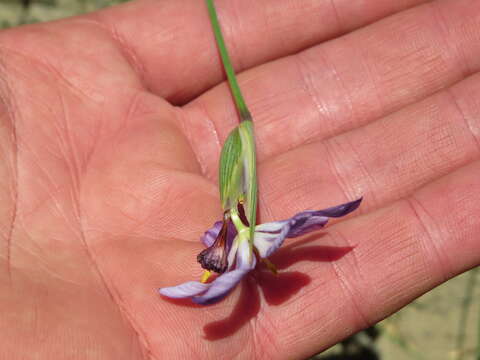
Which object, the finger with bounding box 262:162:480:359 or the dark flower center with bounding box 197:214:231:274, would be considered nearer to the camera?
the dark flower center with bounding box 197:214:231:274

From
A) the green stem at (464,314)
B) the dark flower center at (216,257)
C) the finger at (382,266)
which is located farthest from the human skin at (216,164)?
the green stem at (464,314)

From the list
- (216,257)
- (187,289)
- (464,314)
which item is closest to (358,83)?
(216,257)

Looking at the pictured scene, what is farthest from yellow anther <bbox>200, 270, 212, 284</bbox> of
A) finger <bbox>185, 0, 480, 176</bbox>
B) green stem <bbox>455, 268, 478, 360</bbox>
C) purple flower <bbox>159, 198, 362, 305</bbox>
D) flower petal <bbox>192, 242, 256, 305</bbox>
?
green stem <bbox>455, 268, 478, 360</bbox>

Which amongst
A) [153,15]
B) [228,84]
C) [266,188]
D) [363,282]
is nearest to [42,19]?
[153,15]

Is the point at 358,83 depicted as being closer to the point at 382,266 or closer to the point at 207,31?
the point at 207,31

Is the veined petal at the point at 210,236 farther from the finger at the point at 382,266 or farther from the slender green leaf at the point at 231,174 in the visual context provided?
the finger at the point at 382,266

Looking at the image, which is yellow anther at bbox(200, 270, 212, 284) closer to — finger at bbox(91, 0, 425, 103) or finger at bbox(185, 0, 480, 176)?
finger at bbox(185, 0, 480, 176)

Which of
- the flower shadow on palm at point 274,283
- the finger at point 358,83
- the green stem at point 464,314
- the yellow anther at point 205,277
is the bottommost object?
the green stem at point 464,314
